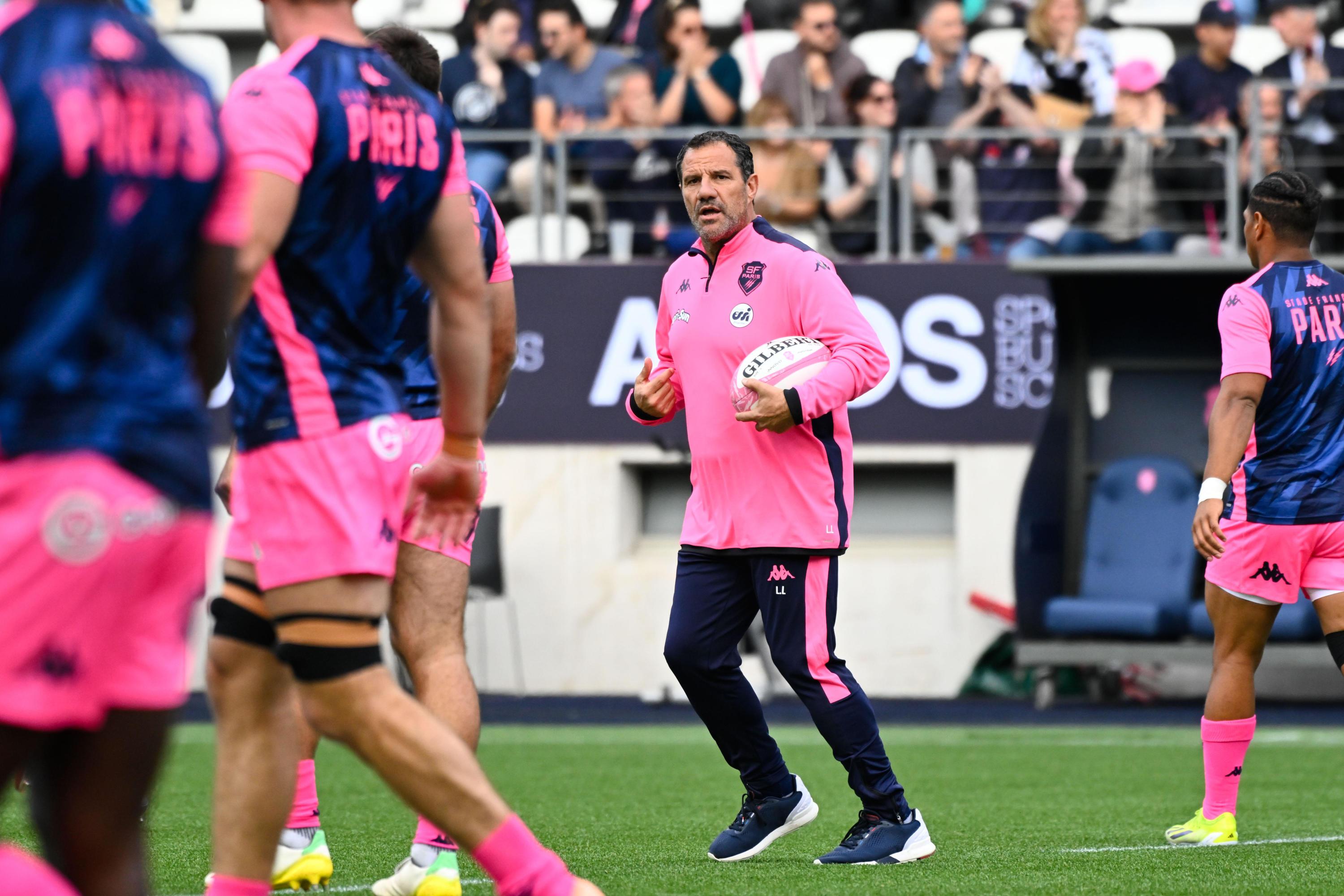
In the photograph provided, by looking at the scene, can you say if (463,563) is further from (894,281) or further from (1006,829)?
(894,281)

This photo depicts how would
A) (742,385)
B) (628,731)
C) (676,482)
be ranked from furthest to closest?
(676,482)
(628,731)
(742,385)

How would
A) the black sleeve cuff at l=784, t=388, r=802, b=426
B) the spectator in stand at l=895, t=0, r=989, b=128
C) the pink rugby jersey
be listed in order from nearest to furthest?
the black sleeve cuff at l=784, t=388, r=802, b=426
the pink rugby jersey
the spectator in stand at l=895, t=0, r=989, b=128

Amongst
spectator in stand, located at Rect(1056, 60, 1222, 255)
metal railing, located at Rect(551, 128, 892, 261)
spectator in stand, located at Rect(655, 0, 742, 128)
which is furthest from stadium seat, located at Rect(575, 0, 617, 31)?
spectator in stand, located at Rect(1056, 60, 1222, 255)

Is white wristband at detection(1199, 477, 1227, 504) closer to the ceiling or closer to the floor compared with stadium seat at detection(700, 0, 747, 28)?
closer to the floor

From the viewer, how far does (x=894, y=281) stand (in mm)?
13812

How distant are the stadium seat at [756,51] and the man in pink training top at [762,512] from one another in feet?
31.0

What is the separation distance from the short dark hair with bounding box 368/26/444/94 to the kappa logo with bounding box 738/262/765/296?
1278 mm

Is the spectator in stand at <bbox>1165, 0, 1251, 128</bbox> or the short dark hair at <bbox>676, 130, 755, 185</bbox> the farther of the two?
the spectator in stand at <bbox>1165, 0, 1251, 128</bbox>

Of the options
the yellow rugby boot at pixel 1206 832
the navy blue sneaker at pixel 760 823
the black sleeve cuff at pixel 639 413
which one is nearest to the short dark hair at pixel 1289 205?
the yellow rugby boot at pixel 1206 832

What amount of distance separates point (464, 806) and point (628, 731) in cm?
825

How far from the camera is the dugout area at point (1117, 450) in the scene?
12.9 m

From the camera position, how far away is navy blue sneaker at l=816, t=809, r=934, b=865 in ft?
18.8

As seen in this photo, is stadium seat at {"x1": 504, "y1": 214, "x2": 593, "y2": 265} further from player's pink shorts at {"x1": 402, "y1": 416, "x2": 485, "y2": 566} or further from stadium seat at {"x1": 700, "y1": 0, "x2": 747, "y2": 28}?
player's pink shorts at {"x1": 402, "y1": 416, "x2": 485, "y2": 566}

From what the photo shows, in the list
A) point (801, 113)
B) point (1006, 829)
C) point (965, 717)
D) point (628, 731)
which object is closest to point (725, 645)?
point (1006, 829)
